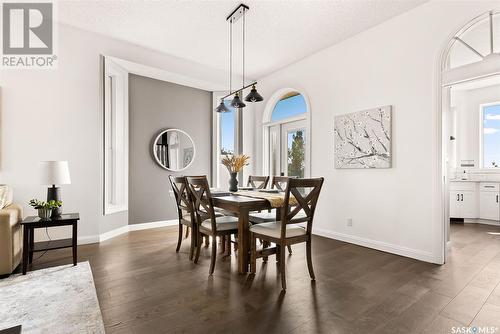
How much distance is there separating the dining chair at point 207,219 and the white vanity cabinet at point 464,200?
4.92 m

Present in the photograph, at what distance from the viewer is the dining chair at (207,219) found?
8.96ft

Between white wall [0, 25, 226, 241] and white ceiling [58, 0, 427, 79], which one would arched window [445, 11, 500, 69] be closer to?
white ceiling [58, 0, 427, 79]

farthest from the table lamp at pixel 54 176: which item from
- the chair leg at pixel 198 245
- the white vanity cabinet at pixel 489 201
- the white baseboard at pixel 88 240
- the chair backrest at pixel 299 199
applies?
the white vanity cabinet at pixel 489 201

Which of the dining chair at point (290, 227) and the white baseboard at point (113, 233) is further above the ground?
the dining chair at point (290, 227)

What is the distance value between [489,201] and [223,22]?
580 centimetres

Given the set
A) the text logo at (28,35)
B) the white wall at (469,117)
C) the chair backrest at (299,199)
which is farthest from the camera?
the white wall at (469,117)

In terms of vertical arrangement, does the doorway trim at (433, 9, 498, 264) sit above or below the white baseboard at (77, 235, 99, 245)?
above

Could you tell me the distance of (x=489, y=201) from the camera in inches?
199

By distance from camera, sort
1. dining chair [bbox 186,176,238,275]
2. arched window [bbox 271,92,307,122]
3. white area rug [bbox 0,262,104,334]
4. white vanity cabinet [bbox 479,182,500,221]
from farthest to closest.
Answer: arched window [bbox 271,92,307,122], white vanity cabinet [bbox 479,182,500,221], dining chair [bbox 186,176,238,275], white area rug [bbox 0,262,104,334]

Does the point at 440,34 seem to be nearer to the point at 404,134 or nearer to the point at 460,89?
the point at 404,134

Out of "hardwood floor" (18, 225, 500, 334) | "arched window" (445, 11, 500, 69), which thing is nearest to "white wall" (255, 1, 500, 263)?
"arched window" (445, 11, 500, 69)

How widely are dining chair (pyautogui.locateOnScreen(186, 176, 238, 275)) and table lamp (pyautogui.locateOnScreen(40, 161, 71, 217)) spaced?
1438 millimetres

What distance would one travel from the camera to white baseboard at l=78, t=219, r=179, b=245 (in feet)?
12.5

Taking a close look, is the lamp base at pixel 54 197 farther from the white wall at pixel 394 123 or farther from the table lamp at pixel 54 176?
the white wall at pixel 394 123
